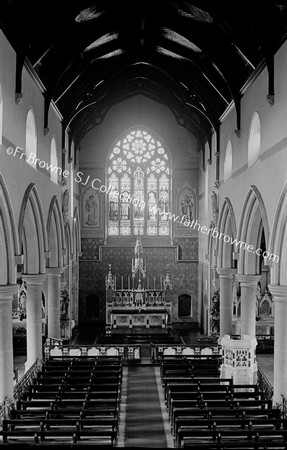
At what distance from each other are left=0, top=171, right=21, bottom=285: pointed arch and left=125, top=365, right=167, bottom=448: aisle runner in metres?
5.74

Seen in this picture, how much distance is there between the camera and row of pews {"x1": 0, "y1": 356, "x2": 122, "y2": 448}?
14680 mm

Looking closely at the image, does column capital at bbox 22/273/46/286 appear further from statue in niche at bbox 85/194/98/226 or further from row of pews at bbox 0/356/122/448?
statue in niche at bbox 85/194/98/226

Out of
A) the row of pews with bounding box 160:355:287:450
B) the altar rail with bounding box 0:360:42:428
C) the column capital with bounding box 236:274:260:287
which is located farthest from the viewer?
the column capital with bounding box 236:274:260:287

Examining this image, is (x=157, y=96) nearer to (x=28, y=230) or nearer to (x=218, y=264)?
(x=218, y=264)

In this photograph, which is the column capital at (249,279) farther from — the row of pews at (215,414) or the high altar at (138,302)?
the high altar at (138,302)

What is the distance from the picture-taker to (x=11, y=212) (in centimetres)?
1825

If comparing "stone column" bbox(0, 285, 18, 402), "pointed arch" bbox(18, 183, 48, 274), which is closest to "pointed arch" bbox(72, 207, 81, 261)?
"pointed arch" bbox(18, 183, 48, 274)

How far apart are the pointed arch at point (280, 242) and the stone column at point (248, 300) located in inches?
229

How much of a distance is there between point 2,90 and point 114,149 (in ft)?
74.1

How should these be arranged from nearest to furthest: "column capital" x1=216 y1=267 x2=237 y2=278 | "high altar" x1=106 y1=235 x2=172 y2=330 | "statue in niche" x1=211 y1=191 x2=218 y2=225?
"column capital" x1=216 y1=267 x2=237 y2=278
"statue in niche" x1=211 y1=191 x2=218 y2=225
"high altar" x1=106 y1=235 x2=172 y2=330

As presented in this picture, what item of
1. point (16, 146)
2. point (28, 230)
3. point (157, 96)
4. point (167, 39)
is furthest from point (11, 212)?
point (157, 96)

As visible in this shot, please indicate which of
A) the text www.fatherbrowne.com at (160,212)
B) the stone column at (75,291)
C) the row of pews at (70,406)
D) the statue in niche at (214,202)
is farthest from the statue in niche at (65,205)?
the row of pews at (70,406)

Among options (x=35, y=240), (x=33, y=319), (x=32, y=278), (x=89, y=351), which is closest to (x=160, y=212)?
(x=89, y=351)

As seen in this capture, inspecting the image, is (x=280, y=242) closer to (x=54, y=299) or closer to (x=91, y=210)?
(x=54, y=299)
